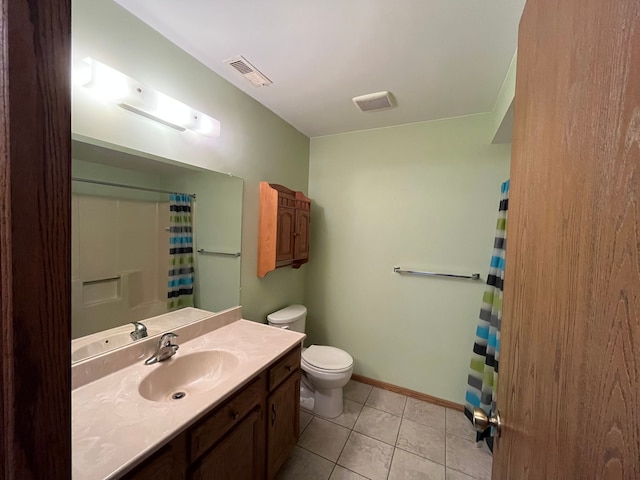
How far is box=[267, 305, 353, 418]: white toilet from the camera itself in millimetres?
1878

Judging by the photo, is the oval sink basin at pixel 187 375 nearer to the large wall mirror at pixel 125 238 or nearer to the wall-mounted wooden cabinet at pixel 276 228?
the large wall mirror at pixel 125 238

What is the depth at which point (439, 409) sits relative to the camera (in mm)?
2100

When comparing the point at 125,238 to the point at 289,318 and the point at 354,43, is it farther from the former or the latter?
the point at 354,43

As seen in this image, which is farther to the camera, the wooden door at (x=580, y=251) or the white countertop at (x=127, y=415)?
the white countertop at (x=127, y=415)

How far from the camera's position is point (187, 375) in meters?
1.27

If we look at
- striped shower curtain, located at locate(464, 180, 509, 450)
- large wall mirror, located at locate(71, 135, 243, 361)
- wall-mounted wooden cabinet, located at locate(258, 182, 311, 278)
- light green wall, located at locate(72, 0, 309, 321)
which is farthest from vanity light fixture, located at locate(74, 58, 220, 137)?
striped shower curtain, located at locate(464, 180, 509, 450)

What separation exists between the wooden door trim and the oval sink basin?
0.87 meters

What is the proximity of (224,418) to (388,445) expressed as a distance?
4.26 feet

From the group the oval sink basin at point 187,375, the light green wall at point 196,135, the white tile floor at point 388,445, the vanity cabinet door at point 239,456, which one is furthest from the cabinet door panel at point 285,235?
the white tile floor at point 388,445

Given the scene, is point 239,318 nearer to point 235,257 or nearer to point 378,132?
point 235,257

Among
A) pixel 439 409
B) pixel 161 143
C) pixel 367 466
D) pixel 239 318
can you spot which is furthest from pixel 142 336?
pixel 439 409

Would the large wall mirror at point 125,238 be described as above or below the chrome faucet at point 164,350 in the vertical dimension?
above

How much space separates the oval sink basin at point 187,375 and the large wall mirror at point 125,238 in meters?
0.23

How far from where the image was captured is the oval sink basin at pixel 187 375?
113 cm
